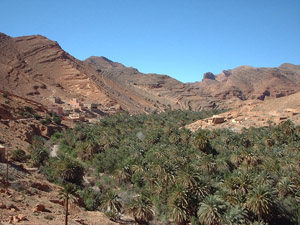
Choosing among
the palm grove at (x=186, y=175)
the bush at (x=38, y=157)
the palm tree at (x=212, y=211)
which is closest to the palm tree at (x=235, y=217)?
the palm grove at (x=186, y=175)

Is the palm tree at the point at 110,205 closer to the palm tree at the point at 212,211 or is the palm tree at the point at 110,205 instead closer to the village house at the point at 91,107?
the palm tree at the point at 212,211

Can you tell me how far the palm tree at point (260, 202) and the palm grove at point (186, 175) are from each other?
80mm

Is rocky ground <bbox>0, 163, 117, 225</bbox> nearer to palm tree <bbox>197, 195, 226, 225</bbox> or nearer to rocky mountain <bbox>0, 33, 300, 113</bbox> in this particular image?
palm tree <bbox>197, 195, 226, 225</bbox>

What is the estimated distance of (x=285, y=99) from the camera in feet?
210

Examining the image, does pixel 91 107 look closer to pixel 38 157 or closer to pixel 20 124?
pixel 20 124

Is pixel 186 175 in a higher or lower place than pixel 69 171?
lower

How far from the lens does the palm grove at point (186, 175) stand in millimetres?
23484

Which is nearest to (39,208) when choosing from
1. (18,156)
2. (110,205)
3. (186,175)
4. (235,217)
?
(110,205)

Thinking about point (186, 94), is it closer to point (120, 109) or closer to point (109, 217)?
point (120, 109)

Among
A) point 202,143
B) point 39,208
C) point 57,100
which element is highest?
point 57,100

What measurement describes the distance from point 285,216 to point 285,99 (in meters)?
45.2

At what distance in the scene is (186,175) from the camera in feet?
87.5

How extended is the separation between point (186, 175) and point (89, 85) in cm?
7521

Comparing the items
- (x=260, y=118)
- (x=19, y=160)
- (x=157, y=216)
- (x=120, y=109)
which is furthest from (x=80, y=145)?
(x=120, y=109)
